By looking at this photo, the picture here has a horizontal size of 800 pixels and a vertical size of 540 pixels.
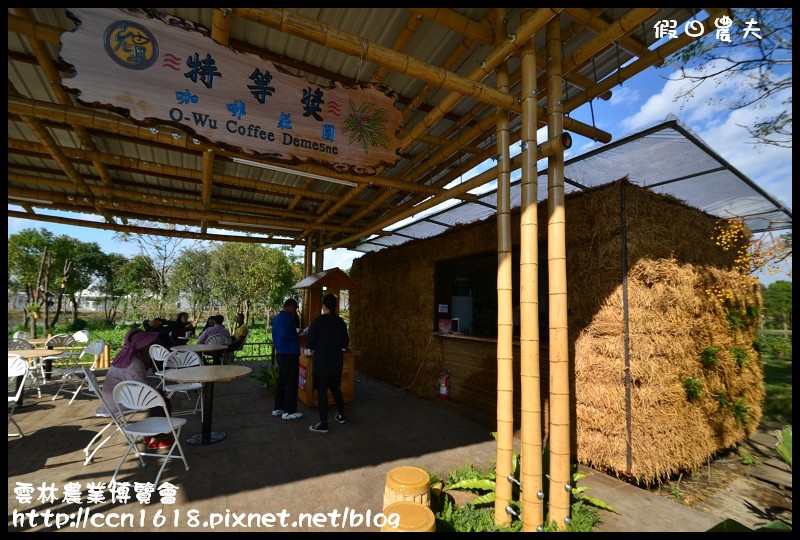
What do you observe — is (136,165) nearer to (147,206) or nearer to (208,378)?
(147,206)

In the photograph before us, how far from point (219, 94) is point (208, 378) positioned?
3029 millimetres

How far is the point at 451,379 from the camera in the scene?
6.71 m

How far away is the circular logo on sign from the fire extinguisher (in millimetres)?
6156

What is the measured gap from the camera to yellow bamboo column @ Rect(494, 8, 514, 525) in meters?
2.93

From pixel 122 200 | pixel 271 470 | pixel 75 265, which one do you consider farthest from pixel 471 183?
pixel 75 265

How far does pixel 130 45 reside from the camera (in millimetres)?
2232

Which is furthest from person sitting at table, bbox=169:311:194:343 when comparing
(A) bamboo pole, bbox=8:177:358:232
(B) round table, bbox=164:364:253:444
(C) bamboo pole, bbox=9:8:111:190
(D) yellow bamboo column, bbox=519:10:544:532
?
(D) yellow bamboo column, bbox=519:10:544:532

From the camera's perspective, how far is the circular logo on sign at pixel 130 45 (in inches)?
85.8

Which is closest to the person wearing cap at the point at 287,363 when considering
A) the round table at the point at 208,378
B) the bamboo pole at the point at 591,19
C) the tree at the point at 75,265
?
the round table at the point at 208,378

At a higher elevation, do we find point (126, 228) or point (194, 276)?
point (126, 228)

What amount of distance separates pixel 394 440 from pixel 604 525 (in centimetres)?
248

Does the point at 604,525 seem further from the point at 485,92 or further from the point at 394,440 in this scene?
the point at 485,92

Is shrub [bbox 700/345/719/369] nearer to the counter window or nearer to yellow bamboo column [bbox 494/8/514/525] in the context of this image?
the counter window

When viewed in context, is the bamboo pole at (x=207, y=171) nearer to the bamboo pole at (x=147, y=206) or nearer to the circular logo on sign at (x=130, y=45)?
the bamboo pole at (x=147, y=206)
